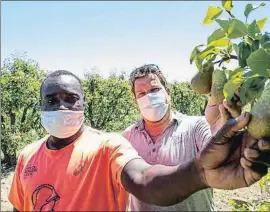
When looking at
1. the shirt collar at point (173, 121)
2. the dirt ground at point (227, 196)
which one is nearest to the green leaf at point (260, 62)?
the shirt collar at point (173, 121)

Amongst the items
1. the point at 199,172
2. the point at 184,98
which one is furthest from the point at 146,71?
the point at 184,98

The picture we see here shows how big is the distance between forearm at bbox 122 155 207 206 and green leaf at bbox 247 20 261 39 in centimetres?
38

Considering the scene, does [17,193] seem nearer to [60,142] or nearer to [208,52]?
[60,142]

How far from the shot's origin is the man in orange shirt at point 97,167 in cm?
105

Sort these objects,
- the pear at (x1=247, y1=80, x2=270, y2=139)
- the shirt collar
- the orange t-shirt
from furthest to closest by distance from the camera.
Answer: the shirt collar → the orange t-shirt → the pear at (x1=247, y1=80, x2=270, y2=139)

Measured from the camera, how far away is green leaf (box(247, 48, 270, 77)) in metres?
1.02

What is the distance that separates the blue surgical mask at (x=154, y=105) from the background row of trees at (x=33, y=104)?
18.3 ft

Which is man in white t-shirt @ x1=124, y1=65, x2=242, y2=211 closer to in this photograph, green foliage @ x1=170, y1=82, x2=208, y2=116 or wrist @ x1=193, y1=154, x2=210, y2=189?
wrist @ x1=193, y1=154, x2=210, y2=189

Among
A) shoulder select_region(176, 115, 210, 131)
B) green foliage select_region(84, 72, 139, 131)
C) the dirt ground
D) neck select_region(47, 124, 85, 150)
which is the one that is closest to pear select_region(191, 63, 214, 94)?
shoulder select_region(176, 115, 210, 131)

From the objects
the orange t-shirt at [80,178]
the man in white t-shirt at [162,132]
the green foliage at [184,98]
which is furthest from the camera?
the green foliage at [184,98]

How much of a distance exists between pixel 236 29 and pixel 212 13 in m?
0.13

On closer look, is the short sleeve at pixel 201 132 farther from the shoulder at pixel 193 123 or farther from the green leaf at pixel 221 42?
the green leaf at pixel 221 42

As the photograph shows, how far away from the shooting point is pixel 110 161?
5.82ft

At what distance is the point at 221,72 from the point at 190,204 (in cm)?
103
